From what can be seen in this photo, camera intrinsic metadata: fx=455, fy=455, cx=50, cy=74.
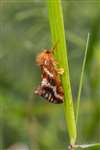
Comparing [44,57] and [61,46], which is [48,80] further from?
[61,46]

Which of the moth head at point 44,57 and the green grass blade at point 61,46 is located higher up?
the green grass blade at point 61,46

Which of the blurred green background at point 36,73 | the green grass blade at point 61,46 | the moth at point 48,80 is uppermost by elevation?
the green grass blade at point 61,46

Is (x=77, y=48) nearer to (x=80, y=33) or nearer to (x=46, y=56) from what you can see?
(x=80, y=33)

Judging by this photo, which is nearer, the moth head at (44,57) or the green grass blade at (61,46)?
the green grass blade at (61,46)

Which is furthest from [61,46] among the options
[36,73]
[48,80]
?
[36,73]

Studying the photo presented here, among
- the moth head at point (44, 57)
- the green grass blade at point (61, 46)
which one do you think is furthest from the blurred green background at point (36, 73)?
the green grass blade at point (61, 46)

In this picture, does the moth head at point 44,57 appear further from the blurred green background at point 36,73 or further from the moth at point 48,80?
the blurred green background at point 36,73

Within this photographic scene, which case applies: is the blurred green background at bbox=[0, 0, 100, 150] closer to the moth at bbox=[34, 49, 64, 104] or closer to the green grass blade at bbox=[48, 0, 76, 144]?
the moth at bbox=[34, 49, 64, 104]

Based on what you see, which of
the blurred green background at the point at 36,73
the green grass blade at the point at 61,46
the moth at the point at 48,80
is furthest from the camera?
the blurred green background at the point at 36,73

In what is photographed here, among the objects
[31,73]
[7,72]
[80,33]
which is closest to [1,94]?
[7,72]
